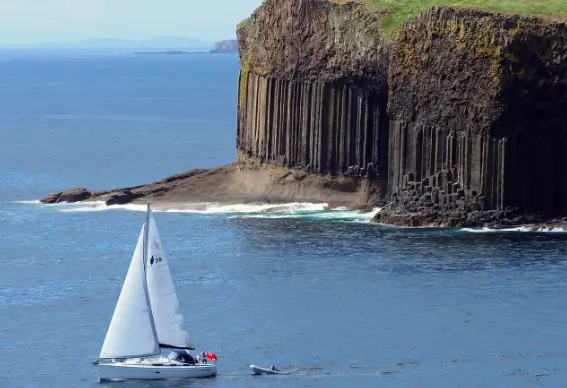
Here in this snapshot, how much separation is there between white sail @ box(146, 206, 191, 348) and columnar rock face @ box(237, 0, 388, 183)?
135 ft

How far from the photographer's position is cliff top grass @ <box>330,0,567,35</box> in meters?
99.8

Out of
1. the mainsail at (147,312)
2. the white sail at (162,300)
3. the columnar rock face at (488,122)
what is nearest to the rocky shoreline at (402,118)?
the columnar rock face at (488,122)

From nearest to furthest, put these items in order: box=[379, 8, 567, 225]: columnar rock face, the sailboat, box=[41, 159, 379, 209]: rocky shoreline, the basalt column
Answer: the sailboat → box=[379, 8, 567, 225]: columnar rock face → the basalt column → box=[41, 159, 379, 209]: rocky shoreline

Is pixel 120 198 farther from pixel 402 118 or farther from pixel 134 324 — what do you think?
pixel 134 324

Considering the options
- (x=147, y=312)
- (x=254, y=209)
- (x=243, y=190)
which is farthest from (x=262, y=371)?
(x=243, y=190)

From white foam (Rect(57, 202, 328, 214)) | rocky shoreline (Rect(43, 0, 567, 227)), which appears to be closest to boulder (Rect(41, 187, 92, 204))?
rocky shoreline (Rect(43, 0, 567, 227))

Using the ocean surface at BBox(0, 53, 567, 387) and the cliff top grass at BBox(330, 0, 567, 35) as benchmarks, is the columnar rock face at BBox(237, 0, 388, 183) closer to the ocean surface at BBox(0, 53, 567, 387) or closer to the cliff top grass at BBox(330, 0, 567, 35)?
the cliff top grass at BBox(330, 0, 567, 35)

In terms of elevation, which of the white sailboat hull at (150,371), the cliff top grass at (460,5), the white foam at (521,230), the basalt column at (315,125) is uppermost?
the cliff top grass at (460,5)

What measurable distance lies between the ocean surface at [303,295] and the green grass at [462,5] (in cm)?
1311

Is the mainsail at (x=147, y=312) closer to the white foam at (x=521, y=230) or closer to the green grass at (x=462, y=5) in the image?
the white foam at (x=521, y=230)

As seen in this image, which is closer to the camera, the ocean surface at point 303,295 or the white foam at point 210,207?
the ocean surface at point 303,295

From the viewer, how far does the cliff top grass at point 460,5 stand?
99.8 metres

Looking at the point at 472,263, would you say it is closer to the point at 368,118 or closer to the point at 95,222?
the point at 368,118

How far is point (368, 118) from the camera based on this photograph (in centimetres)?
10794
